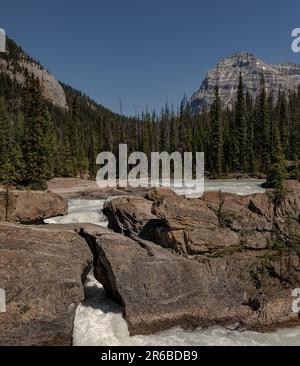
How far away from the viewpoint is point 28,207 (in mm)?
25500

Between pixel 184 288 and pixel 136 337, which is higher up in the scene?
pixel 184 288

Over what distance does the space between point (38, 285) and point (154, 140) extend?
86.7 m

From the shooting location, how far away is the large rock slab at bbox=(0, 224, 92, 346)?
14.9 meters

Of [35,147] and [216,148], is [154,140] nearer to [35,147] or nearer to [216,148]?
[216,148]

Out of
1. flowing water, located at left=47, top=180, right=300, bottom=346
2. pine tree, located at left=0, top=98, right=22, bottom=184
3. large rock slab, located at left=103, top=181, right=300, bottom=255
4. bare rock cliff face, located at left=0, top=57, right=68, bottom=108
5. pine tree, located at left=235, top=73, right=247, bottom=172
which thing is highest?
bare rock cliff face, located at left=0, top=57, right=68, bottom=108

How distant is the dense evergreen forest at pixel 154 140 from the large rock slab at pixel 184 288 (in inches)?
381

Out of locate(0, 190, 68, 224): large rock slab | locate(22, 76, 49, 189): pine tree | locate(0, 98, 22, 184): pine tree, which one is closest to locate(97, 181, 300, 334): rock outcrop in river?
locate(0, 190, 68, 224): large rock slab

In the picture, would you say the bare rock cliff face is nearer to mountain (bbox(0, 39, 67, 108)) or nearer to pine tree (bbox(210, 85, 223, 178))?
mountain (bbox(0, 39, 67, 108))

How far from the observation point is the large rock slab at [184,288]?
16.7m

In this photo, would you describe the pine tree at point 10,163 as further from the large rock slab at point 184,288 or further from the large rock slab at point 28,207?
the large rock slab at point 184,288

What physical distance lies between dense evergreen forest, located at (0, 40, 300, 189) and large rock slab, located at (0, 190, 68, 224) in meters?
15.0

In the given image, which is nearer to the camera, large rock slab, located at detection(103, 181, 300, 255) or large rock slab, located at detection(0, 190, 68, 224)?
large rock slab, located at detection(103, 181, 300, 255)

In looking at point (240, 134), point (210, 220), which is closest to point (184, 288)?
point (210, 220)
